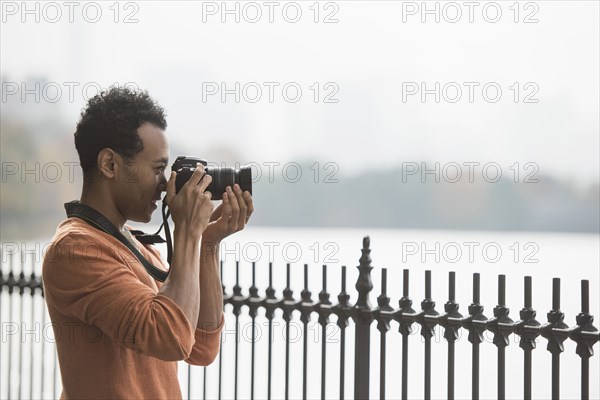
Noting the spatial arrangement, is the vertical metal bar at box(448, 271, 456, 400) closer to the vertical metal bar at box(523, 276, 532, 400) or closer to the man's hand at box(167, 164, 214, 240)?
the vertical metal bar at box(523, 276, 532, 400)

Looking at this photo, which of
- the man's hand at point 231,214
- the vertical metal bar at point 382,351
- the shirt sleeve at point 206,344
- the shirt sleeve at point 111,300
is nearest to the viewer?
the shirt sleeve at point 111,300

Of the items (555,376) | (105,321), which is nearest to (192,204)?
(105,321)

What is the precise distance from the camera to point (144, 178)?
1.43 m

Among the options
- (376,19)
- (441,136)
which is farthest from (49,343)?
(441,136)

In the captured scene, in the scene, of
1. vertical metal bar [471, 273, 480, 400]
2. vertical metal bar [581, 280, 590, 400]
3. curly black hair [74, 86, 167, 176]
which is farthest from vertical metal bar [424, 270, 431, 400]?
curly black hair [74, 86, 167, 176]

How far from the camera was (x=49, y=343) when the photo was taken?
3.29 metres

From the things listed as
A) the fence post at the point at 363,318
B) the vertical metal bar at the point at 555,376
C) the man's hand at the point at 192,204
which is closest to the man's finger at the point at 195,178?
the man's hand at the point at 192,204

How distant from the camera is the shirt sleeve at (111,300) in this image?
1.26 metres

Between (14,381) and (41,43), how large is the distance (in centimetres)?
Result: 321

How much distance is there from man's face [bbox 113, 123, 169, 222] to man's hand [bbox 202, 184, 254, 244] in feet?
0.46

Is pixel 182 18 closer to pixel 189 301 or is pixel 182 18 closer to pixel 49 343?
pixel 49 343

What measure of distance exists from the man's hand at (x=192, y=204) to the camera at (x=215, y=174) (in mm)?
31

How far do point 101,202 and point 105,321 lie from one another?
285mm

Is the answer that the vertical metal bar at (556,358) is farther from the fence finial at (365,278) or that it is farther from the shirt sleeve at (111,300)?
the shirt sleeve at (111,300)
